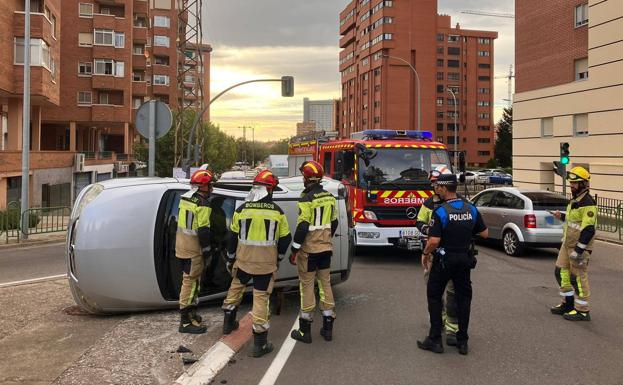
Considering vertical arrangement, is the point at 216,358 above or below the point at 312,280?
below

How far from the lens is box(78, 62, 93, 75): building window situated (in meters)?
42.2

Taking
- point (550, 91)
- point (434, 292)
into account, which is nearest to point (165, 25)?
point (550, 91)

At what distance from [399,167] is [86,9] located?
40.7 meters

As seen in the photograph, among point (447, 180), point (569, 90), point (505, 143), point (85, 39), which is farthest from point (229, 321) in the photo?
point (505, 143)

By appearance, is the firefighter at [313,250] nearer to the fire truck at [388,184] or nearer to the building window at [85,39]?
the fire truck at [388,184]

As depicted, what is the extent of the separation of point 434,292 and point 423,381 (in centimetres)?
102

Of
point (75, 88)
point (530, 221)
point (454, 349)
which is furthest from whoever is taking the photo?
point (75, 88)

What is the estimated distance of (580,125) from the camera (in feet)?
84.1

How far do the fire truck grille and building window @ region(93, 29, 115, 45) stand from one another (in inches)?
1518

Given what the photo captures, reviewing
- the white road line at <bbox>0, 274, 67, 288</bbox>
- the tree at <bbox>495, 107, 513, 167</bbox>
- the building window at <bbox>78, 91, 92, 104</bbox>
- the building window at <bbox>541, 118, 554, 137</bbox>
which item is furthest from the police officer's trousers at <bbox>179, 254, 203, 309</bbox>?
the tree at <bbox>495, 107, 513, 167</bbox>

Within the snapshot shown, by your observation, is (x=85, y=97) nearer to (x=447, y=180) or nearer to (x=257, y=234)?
(x=257, y=234)

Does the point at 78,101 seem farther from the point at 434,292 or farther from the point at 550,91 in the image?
the point at 434,292

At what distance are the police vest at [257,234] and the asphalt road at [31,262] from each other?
5697 millimetres

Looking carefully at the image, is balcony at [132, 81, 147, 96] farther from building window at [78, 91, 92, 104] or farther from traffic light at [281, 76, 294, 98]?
traffic light at [281, 76, 294, 98]
